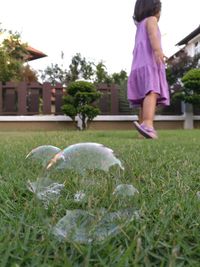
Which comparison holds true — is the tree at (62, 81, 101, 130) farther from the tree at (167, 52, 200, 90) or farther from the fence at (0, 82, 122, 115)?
the tree at (167, 52, 200, 90)

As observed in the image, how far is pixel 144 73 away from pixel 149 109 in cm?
57

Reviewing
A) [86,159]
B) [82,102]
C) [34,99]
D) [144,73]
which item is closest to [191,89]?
[82,102]

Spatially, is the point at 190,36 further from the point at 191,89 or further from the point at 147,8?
the point at 147,8

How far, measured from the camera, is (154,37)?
18.9ft

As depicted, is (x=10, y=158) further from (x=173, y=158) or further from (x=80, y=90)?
(x=80, y=90)

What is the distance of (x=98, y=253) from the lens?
0.98 m

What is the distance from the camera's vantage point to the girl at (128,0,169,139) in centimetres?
577

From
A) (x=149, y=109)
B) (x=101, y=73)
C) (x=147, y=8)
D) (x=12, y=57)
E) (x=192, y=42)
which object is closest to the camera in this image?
(x=149, y=109)

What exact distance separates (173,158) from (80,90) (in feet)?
30.2

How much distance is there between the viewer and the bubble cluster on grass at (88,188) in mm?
1213

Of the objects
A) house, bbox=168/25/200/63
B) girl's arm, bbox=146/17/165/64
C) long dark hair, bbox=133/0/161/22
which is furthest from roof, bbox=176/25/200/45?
girl's arm, bbox=146/17/165/64

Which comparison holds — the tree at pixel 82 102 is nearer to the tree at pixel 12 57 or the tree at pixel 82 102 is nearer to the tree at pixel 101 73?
the tree at pixel 12 57

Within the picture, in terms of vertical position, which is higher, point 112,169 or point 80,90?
point 80,90

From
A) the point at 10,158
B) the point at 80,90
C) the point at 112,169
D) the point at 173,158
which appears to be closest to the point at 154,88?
the point at 173,158
